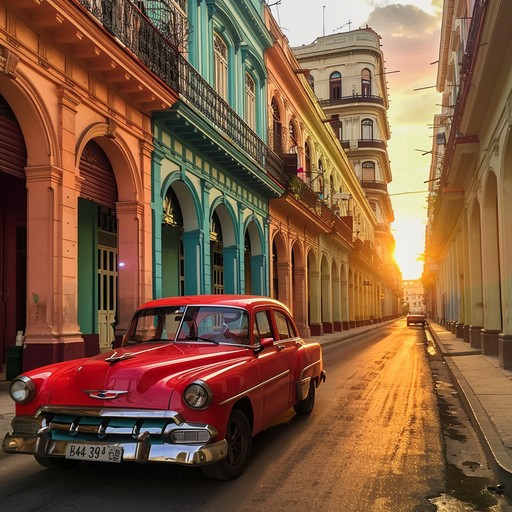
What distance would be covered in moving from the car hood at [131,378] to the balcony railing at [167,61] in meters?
7.00

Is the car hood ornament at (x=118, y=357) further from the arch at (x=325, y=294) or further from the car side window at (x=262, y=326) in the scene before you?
the arch at (x=325, y=294)

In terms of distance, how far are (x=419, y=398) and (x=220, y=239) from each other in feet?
33.8

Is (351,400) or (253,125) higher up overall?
(253,125)

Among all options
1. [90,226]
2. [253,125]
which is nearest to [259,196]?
[253,125]

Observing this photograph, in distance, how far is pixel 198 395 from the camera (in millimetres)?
4348

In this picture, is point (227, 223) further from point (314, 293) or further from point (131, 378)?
point (131, 378)

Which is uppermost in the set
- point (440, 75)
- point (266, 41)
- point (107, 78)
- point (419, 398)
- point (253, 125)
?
point (440, 75)

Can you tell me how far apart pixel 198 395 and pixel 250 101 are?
16972 millimetres

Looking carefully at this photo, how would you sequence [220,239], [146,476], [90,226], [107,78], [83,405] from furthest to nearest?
[220,239] → [90,226] → [107,78] → [146,476] → [83,405]

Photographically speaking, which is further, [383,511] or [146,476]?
[146,476]

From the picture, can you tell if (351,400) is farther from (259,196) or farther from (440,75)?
(440,75)

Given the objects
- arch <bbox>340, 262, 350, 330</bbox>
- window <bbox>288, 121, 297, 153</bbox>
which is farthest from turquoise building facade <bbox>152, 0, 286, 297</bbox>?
arch <bbox>340, 262, 350, 330</bbox>

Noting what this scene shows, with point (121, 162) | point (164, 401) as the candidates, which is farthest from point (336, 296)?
point (164, 401)

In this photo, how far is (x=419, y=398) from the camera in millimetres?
9148
